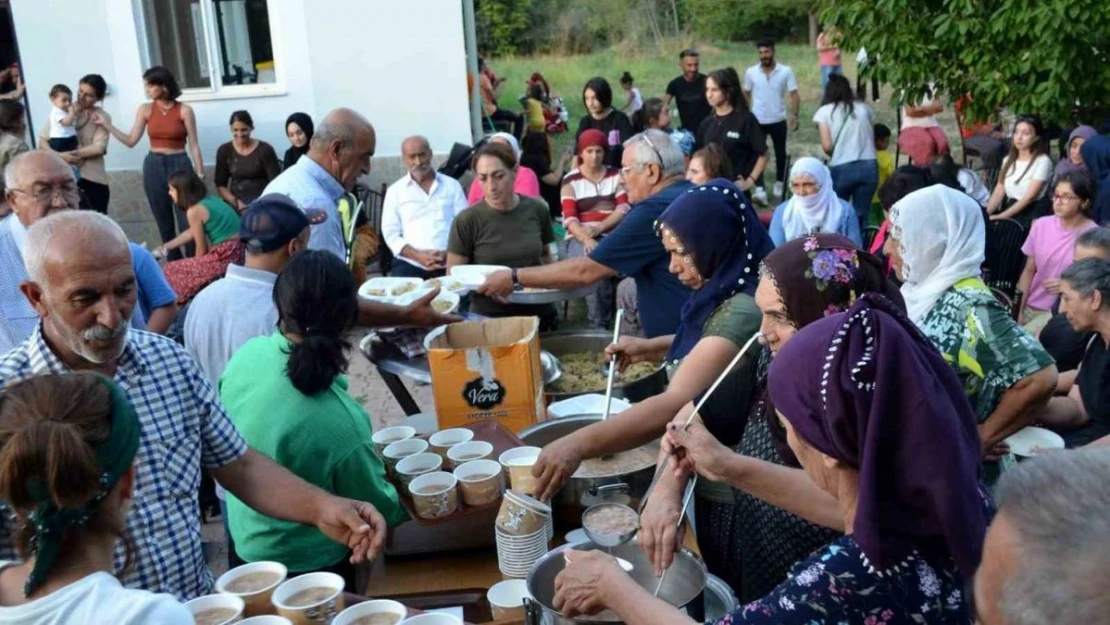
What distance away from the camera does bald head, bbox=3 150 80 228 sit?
11.5 feet

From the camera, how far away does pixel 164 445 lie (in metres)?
2.10

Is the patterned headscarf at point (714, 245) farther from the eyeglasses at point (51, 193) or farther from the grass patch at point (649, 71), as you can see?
the grass patch at point (649, 71)

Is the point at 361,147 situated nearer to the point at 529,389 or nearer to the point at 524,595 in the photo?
the point at 529,389

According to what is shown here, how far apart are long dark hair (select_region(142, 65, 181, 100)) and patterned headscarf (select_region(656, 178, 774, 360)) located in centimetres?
715

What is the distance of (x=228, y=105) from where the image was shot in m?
9.39

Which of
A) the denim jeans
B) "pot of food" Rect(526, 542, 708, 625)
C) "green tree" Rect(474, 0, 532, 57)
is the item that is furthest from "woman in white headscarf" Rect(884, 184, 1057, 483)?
"green tree" Rect(474, 0, 532, 57)

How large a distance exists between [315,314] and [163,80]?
7129mm

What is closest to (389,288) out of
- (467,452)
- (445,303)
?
(445,303)

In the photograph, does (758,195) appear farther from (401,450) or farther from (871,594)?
(871,594)

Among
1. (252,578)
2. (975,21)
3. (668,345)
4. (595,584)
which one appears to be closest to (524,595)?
(595,584)

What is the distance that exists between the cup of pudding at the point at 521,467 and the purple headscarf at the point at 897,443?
1.14 m

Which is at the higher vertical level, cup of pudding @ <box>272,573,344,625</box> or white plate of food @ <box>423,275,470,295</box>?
white plate of food @ <box>423,275,470,295</box>

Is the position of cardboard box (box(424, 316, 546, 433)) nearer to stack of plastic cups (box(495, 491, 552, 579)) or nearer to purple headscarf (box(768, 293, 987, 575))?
stack of plastic cups (box(495, 491, 552, 579))

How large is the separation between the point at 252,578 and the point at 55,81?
28.7 feet
